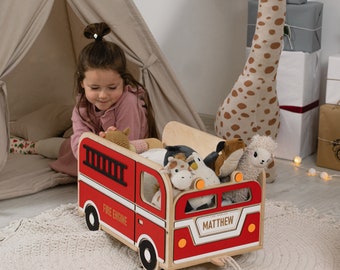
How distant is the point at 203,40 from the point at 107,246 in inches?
67.6

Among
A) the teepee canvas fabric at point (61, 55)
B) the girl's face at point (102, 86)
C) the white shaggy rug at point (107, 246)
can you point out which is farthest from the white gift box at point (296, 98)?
the girl's face at point (102, 86)

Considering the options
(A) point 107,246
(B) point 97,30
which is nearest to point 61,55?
(B) point 97,30

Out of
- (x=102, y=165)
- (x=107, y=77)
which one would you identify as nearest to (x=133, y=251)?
(x=102, y=165)

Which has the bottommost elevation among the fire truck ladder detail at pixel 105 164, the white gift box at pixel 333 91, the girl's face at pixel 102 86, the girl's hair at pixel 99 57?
the fire truck ladder detail at pixel 105 164

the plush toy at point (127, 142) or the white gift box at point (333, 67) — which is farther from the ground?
the white gift box at point (333, 67)

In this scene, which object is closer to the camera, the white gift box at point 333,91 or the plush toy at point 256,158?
the plush toy at point 256,158

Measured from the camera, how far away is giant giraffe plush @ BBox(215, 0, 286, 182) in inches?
108

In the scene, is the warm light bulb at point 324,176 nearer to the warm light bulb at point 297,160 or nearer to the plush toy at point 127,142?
the warm light bulb at point 297,160

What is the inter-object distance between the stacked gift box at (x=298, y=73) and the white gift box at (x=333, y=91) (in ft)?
0.31

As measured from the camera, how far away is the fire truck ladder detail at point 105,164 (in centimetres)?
202

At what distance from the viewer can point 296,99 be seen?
3027 millimetres

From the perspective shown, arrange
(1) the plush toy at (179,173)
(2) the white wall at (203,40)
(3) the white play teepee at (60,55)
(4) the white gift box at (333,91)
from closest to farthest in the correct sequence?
(1) the plush toy at (179,173)
(3) the white play teepee at (60,55)
(4) the white gift box at (333,91)
(2) the white wall at (203,40)

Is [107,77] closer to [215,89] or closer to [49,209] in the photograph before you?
[49,209]

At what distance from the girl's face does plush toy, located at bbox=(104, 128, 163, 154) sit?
0.27 metres
